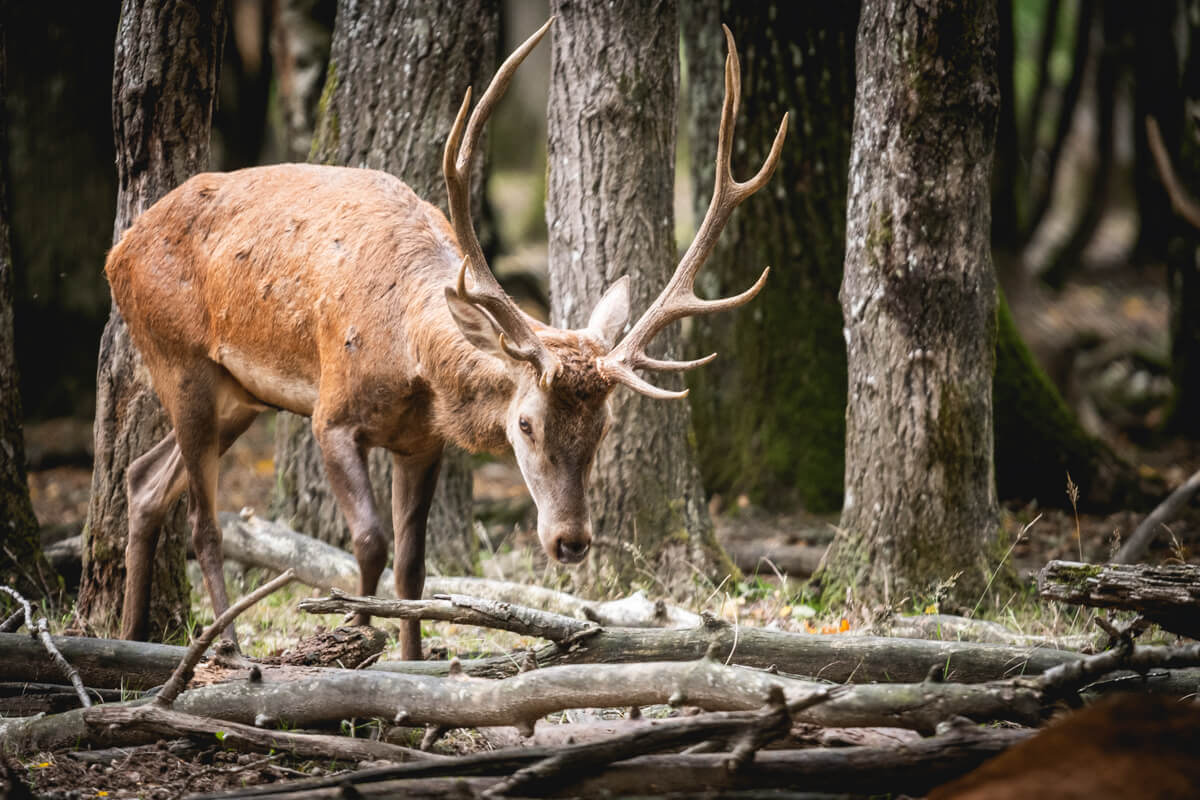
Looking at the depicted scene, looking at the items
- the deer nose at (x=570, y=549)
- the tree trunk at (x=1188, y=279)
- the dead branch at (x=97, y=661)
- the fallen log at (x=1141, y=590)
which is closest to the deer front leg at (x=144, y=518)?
the dead branch at (x=97, y=661)

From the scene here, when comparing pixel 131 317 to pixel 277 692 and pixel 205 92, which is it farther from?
pixel 277 692

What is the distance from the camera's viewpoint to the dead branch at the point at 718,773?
3.41 meters

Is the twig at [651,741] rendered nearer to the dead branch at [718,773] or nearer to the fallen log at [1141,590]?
the dead branch at [718,773]

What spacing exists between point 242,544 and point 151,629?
1.12m

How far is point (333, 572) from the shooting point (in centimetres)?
652

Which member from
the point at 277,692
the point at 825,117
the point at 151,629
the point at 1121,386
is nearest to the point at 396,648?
the point at 151,629

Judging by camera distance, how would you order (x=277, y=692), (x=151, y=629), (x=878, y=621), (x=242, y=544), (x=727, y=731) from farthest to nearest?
(x=242, y=544) → (x=151, y=629) → (x=878, y=621) → (x=277, y=692) → (x=727, y=731)

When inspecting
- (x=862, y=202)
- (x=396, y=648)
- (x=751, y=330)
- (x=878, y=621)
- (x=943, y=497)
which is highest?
(x=862, y=202)

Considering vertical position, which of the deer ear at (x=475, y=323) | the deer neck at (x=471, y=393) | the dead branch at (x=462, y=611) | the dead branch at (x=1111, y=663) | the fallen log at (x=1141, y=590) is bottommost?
the dead branch at (x=462, y=611)

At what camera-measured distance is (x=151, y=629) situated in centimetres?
580

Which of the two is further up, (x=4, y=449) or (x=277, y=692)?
(x=4, y=449)

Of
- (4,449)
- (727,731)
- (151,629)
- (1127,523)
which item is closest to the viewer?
(727,731)

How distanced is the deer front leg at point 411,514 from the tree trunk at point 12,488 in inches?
76.7

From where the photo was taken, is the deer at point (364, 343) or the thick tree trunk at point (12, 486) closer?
the deer at point (364, 343)
